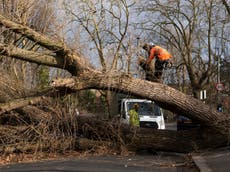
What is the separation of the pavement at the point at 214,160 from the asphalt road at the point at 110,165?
11.8 inches

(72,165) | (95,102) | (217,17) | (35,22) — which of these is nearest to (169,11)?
(217,17)

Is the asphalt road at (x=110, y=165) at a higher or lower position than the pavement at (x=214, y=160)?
Answer: lower

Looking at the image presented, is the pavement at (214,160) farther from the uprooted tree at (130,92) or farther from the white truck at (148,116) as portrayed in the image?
the white truck at (148,116)

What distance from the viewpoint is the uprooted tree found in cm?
1292

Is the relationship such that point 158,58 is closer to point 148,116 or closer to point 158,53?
point 158,53

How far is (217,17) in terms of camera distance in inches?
1569

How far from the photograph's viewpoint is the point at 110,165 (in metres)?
11.9

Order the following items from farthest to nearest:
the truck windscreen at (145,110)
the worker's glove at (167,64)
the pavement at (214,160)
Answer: the truck windscreen at (145,110) < the worker's glove at (167,64) < the pavement at (214,160)

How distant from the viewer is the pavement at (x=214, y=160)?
413 inches

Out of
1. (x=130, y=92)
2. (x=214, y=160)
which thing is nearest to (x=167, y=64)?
(x=130, y=92)

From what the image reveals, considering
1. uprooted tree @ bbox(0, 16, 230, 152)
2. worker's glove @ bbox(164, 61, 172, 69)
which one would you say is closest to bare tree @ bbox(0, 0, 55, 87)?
uprooted tree @ bbox(0, 16, 230, 152)

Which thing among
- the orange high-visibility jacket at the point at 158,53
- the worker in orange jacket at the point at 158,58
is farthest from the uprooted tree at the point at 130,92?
the orange high-visibility jacket at the point at 158,53

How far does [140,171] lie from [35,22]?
14.5 m

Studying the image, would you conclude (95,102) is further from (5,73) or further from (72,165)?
(72,165)
